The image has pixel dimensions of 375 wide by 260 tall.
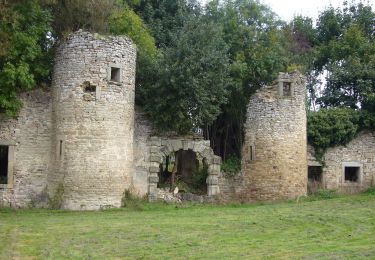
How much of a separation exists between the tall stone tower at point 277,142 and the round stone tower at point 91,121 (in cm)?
482

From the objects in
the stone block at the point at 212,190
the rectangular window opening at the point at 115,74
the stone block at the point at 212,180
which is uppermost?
the rectangular window opening at the point at 115,74

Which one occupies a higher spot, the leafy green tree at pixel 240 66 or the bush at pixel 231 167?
the leafy green tree at pixel 240 66

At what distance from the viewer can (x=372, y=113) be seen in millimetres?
22672

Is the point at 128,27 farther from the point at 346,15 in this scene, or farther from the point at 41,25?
the point at 346,15

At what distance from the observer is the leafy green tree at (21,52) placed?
53.9ft

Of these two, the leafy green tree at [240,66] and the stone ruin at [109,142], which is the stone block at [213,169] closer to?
the stone ruin at [109,142]

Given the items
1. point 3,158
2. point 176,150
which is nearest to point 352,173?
point 176,150

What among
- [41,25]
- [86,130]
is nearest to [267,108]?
[86,130]

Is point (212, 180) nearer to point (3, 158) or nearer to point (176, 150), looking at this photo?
point (176, 150)

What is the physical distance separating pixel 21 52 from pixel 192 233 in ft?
28.3

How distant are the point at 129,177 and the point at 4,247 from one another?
26.7 ft

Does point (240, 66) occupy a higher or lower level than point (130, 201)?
higher

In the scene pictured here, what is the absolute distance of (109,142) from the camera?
16969mm

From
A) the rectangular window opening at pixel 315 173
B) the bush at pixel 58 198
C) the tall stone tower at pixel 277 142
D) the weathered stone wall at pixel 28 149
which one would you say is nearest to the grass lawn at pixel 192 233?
the bush at pixel 58 198
